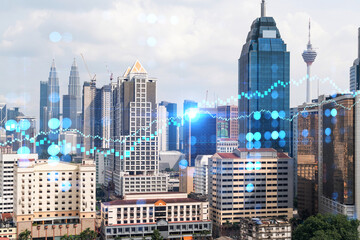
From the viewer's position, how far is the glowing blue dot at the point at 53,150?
134 metres

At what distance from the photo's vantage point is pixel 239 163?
57875 mm

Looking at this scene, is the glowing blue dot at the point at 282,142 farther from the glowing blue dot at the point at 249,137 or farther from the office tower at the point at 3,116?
the office tower at the point at 3,116

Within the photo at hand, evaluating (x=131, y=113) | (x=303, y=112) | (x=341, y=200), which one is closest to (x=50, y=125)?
(x=131, y=113)

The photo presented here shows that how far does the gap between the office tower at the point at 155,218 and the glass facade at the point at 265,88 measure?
37.2 metres

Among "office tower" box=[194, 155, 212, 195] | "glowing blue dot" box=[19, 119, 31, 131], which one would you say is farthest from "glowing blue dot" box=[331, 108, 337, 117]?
"glowing blue dot" box=[19, 119, 31, 131]

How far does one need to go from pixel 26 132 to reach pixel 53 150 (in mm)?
14117

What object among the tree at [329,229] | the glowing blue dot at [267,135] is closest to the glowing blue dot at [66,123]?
the glowing blue dot at [267,135]

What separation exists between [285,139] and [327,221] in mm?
44434

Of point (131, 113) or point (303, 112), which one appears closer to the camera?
point (303, 112)

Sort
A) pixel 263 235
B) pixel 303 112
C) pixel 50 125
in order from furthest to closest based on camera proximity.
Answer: pixel 50 125 → pixel 303 112 → pixel 263 235

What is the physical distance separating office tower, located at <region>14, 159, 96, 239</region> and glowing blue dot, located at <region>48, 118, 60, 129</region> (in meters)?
101

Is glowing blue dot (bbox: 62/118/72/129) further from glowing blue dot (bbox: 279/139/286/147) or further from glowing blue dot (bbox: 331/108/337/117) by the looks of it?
glowing blue dot (bbox: 331/108/337/117)

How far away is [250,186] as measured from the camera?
190 feet

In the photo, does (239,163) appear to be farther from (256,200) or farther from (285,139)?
(285,139)
